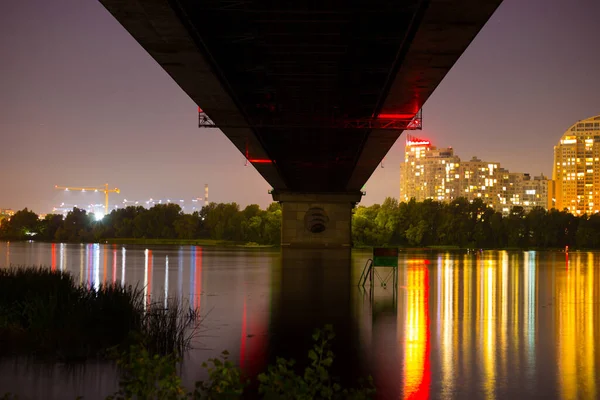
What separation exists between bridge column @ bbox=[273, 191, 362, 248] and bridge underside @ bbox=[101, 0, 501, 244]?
133 ft

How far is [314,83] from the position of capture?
3109cm

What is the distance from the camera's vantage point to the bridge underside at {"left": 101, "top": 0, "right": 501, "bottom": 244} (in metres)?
20.2

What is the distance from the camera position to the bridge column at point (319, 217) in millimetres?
82625

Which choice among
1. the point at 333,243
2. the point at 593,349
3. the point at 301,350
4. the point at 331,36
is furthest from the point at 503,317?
the point at 333,243

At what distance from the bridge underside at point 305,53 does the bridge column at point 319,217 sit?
4059 cm

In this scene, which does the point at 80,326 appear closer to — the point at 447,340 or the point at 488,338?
the point at 447,340

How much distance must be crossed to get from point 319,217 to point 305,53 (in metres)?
57.3

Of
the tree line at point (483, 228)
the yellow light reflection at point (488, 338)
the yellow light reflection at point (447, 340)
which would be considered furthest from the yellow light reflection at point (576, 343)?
the tree line at point (483, 228)

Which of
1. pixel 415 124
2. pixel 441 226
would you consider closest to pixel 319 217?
pixel 415 124

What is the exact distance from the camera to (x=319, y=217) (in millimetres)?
82812

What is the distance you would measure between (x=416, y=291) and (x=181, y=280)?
10786 mm

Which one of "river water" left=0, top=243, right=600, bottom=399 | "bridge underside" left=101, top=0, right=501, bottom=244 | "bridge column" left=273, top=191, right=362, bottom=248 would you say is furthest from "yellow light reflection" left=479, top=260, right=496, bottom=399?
"bridge column" left=273, top=191, right=362, bottom=248

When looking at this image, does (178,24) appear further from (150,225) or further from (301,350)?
(150,225)

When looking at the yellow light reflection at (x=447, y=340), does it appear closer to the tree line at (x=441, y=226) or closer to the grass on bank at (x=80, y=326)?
the grass on bank at (x=80, y=326)
